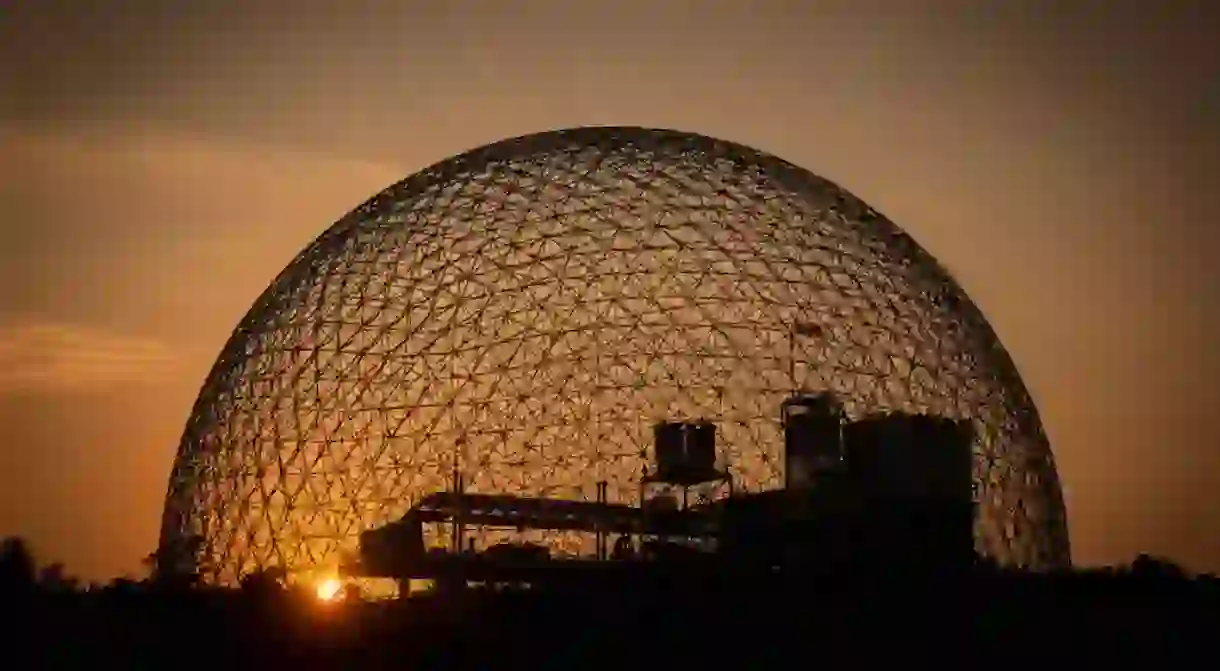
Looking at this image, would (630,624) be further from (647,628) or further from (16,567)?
(16,567)

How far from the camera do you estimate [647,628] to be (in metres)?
38.5

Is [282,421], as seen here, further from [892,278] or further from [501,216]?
[892,278]

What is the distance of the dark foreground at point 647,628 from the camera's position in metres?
36.3

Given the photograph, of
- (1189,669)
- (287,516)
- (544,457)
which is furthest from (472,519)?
(1189,669)

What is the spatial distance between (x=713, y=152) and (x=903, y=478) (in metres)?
11.3

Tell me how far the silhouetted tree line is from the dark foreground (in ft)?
0.17

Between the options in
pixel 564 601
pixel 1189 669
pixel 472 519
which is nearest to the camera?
pixel 1189 669

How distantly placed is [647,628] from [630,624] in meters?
0.47

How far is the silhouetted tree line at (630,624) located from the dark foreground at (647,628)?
0.17 feet

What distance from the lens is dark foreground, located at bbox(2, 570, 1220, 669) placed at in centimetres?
3634

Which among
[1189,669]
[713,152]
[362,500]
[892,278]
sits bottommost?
[1189,669]

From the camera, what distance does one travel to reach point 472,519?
5150cm

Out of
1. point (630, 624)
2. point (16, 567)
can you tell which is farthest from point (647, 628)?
point (16, 567)

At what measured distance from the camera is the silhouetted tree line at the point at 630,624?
120 ft
